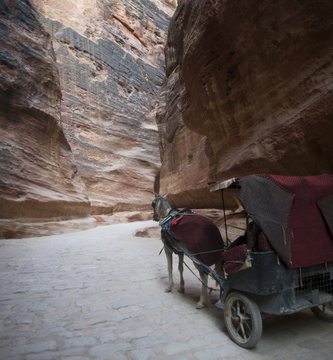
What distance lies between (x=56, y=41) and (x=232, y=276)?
39.1 metres

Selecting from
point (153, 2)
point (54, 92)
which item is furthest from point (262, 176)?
point (153, 2)

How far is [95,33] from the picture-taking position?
3659 cm

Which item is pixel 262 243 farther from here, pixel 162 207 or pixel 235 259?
pixel 162 207

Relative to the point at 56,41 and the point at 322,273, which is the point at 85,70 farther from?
the point at 322,273

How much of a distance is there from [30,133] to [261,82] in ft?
42.4

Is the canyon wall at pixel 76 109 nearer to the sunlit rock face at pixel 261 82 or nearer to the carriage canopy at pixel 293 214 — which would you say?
the sunlit rock face at pixel 261 82

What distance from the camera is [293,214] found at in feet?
8.79

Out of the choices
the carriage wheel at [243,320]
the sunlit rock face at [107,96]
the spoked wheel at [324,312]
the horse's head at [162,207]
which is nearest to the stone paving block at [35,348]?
the carriage wheel at [243,320]

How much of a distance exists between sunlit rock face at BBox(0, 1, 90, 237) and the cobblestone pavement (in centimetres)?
796

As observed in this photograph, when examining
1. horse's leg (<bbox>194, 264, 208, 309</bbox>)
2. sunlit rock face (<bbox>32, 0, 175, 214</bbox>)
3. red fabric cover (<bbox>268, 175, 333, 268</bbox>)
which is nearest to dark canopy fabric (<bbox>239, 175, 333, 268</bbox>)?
red fabric cover (<bbox>268, 175, 333, 268</bbox>)

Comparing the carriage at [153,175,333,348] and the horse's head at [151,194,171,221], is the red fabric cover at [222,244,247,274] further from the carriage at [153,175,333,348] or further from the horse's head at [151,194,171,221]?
the horse's head at [151,194,171,221]

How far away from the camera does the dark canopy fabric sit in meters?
2.60

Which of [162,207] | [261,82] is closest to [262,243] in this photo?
[162,207]

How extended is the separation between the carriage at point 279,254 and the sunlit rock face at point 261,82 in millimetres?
2481
